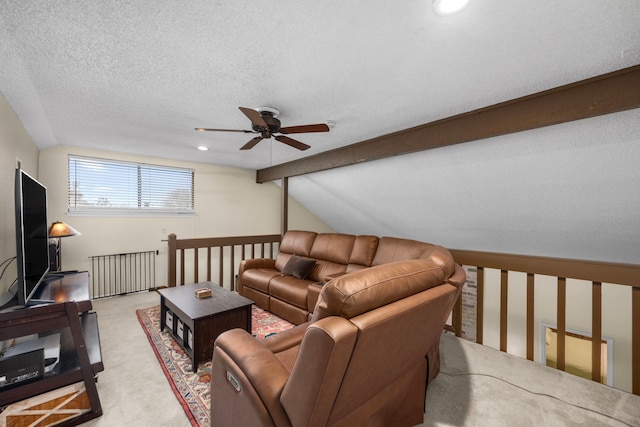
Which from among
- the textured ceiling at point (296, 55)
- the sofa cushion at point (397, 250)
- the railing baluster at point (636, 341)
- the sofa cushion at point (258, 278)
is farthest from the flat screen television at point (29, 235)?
the railing baluster at point (636, 341)

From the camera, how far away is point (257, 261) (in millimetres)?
3949

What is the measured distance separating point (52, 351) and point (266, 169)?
13.7 ft

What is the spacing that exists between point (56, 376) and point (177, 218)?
3486 millimetres

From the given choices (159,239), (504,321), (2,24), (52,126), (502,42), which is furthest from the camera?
(159,239)

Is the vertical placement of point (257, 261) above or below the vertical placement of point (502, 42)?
below

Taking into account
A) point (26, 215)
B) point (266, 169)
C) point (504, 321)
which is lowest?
point (504, 321)

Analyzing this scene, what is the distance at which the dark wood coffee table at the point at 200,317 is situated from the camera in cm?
210

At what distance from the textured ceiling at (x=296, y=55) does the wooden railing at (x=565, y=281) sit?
4.46 feet

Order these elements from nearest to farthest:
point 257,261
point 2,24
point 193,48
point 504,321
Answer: point 2,24 → point 193,48 → point 504,321 → point 257,261

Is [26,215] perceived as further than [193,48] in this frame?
Yes

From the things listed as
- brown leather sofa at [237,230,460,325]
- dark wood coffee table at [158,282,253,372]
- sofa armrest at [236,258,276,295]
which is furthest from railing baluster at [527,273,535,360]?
sofa armrest at [236,258,276,295]

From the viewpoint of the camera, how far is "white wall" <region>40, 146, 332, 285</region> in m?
3.68

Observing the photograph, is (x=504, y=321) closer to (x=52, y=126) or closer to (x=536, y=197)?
(x=536, y=197)

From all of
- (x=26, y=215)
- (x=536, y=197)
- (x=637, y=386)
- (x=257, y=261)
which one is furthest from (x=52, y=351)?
(x=536, y=197)
